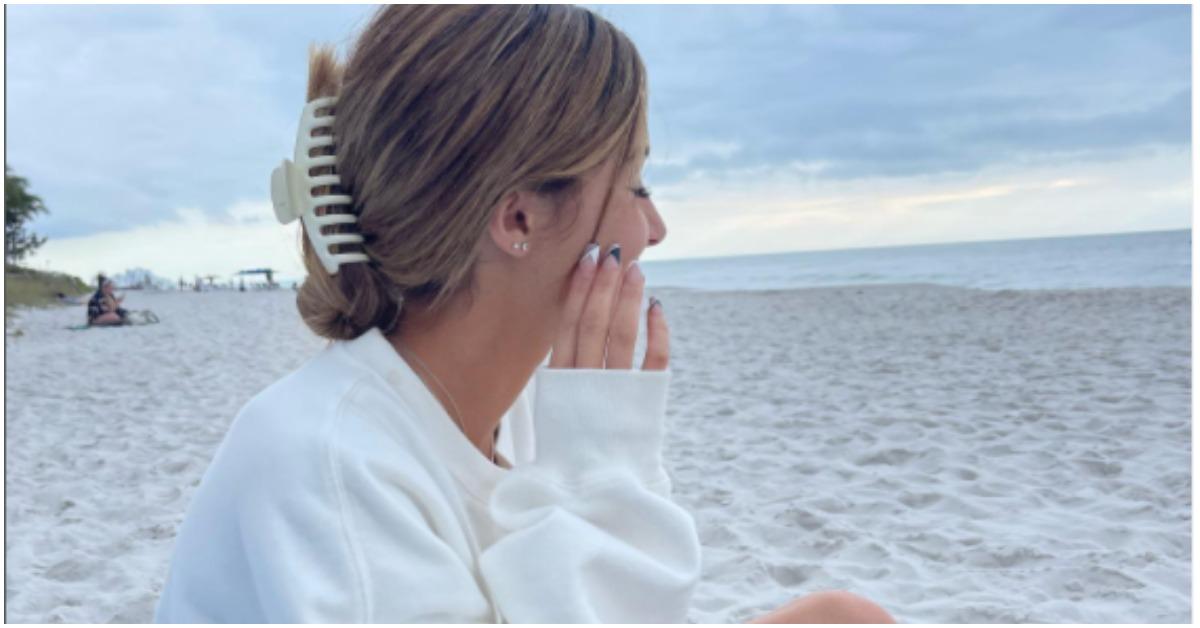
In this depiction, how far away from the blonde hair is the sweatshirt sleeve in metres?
0.26

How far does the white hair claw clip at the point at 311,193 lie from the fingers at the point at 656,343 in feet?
1.47

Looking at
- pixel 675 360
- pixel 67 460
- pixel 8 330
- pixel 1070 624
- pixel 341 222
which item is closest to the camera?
pixel 341 222

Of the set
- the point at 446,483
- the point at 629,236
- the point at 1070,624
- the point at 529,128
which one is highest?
the point at 529,128

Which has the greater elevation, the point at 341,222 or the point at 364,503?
the point at 341,222

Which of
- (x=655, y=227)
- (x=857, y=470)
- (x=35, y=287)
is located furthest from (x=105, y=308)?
(x=655, y=227)

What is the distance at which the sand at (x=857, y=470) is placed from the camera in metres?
3.63

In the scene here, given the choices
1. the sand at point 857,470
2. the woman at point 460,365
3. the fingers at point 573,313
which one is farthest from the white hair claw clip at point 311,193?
the sand at point 857,470

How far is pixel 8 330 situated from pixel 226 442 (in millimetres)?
17178

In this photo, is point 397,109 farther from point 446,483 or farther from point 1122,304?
point 1122,304

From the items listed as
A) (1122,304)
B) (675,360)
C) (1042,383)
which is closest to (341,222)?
(1042,383)

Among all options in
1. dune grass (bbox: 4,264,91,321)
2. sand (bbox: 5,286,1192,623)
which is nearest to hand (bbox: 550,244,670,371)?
sand (bbox: 5,286,1192,623)

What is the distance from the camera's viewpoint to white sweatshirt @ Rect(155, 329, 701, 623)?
4.02 ft

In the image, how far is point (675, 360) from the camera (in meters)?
10.7

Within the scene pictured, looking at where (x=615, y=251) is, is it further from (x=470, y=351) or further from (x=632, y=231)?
(x=470, y=351)
